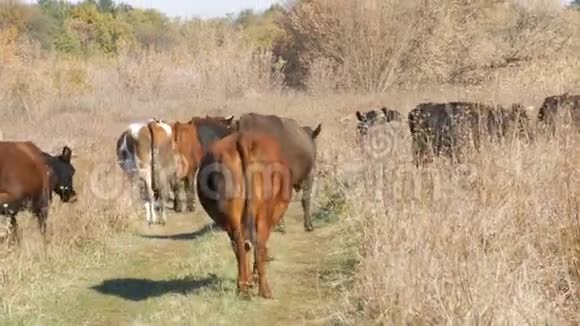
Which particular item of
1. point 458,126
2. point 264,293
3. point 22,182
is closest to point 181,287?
point 264,293

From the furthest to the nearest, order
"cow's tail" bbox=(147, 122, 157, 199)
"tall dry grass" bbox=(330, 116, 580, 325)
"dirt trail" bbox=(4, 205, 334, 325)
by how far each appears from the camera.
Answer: "cow's tail" bbox=(147, 122, 157, 199)
"dirt trail" bbox=(4, 205, 334, 325)
"tall dry grass" bbox=(330, 116, 580, 325)

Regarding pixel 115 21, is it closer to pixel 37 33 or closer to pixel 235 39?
pixel 37 33

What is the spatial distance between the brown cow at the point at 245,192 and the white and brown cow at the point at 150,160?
4.93m

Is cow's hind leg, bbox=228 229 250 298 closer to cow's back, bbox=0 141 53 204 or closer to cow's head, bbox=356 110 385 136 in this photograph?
cow's back, bbox=0 141 53 204

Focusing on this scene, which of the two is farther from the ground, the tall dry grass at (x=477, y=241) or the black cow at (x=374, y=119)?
the black cow at (x=374, y=119)

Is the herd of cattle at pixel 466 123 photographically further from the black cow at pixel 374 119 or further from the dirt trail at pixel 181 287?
the dirt trail at pixel 181 287

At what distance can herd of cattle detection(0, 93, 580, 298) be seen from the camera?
21.3 feet

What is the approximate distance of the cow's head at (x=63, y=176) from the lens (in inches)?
423

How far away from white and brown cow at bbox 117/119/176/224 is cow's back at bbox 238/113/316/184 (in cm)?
235

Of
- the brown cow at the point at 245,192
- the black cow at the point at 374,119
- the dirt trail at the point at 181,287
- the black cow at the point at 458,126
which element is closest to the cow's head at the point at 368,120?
the black cow at the point at 374,119

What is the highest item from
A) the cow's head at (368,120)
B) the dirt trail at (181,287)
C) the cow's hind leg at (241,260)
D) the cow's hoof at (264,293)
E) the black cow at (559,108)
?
the black cow at (559,108)

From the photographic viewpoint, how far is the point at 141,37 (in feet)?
237

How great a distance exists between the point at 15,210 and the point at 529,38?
27117 millimetres

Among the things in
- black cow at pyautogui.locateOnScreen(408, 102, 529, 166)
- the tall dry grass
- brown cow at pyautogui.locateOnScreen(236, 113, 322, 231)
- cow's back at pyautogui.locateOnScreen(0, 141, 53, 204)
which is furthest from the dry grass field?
brown cow at pyautogui.locateOnScreen(236, 113, 322, 231)
